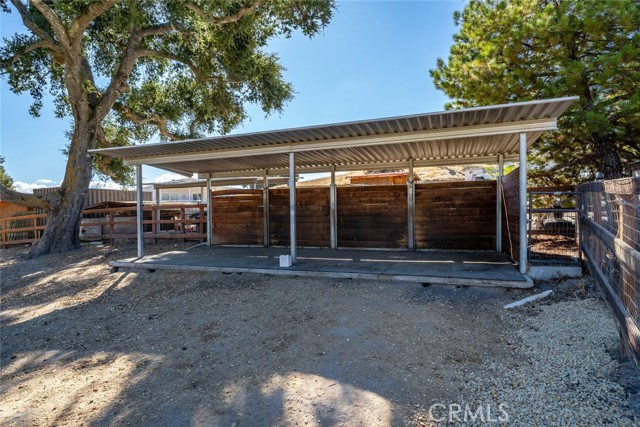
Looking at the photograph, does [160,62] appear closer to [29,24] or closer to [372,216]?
[29,24]

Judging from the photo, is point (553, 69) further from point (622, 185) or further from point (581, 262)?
point (622, 185)

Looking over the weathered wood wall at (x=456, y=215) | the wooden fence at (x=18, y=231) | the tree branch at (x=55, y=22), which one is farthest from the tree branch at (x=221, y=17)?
the wooden fence at (x=18, y=231)

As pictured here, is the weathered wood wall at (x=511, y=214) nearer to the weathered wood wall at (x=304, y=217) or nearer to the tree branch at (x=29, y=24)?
the weathered wood wall at (x=304, y=217)

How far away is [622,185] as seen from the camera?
2588 millimetres

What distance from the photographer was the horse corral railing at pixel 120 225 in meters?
10.1

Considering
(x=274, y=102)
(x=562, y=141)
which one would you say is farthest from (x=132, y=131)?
(x=562, y=141)

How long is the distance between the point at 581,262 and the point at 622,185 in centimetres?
295

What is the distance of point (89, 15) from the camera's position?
27.1ft

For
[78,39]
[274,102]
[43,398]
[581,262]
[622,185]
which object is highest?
[78,39]

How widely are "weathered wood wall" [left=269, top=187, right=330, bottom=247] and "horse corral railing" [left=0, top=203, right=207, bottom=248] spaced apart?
7.13ft

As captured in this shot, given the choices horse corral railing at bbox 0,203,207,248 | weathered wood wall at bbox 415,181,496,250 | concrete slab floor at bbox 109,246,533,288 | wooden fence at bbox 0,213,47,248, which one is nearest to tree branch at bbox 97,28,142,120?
horse corral railing at bbox 0,203,207,248

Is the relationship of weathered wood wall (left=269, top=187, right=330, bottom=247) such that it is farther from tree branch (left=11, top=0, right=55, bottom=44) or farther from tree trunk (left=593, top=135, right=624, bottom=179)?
tree branch (left=11, top=0, right=55, bottom=44)

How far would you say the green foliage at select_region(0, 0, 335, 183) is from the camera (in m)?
8.82
